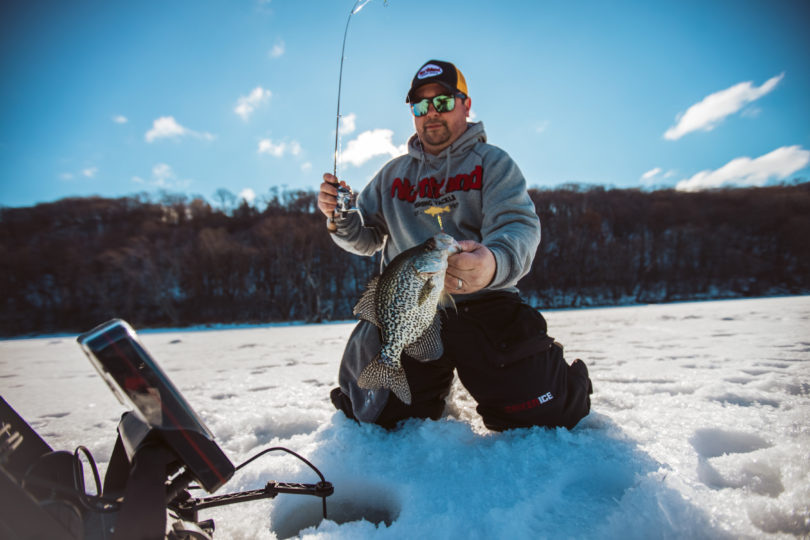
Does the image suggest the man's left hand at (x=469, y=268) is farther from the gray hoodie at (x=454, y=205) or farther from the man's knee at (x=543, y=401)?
the man's knee at (x=543, y=401)

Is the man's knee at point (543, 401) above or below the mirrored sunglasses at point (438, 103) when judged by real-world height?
below

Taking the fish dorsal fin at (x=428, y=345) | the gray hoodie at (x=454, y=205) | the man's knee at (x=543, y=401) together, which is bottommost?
the man's knee at (x=543, y=401)

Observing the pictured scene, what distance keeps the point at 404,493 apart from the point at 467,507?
0.30 meters

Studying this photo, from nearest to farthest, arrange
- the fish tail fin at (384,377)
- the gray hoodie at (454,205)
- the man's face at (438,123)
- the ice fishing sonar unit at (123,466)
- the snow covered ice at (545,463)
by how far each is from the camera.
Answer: the ice fishing sonar unit at (123,466), the snow covered ice at (545,463), the fish tail fin at (384,377), the gray hoodie at (454,205), the man's face at (438,123)

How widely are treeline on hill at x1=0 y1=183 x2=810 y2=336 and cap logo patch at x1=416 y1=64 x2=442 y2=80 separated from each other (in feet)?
87.7

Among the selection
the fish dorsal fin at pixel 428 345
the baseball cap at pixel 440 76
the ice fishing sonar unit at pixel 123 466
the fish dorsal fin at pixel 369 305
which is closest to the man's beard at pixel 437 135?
the baseball cap at pixel 440 76

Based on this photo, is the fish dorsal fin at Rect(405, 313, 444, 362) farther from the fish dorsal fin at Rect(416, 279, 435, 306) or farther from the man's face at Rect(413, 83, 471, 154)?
the man's face at Rect(413, 83, 471, 154)

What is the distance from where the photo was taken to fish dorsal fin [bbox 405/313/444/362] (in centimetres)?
184

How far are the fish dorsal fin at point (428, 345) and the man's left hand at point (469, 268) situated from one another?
235 mm

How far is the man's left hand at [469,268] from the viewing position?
5.49 feet

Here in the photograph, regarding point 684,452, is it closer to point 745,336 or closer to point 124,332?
point 124,332

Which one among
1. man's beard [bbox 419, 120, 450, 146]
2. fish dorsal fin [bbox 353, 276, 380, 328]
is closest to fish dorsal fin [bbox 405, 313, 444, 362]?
fish dorsal fin [bbox 353, 276, 380, 328]

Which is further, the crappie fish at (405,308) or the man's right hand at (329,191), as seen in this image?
the man's right hand at (329,191)

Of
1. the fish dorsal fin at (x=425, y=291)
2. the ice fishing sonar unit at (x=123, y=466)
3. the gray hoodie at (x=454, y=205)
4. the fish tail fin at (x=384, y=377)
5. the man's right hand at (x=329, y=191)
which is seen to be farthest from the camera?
the man's right hand at (x=329, y=191)
